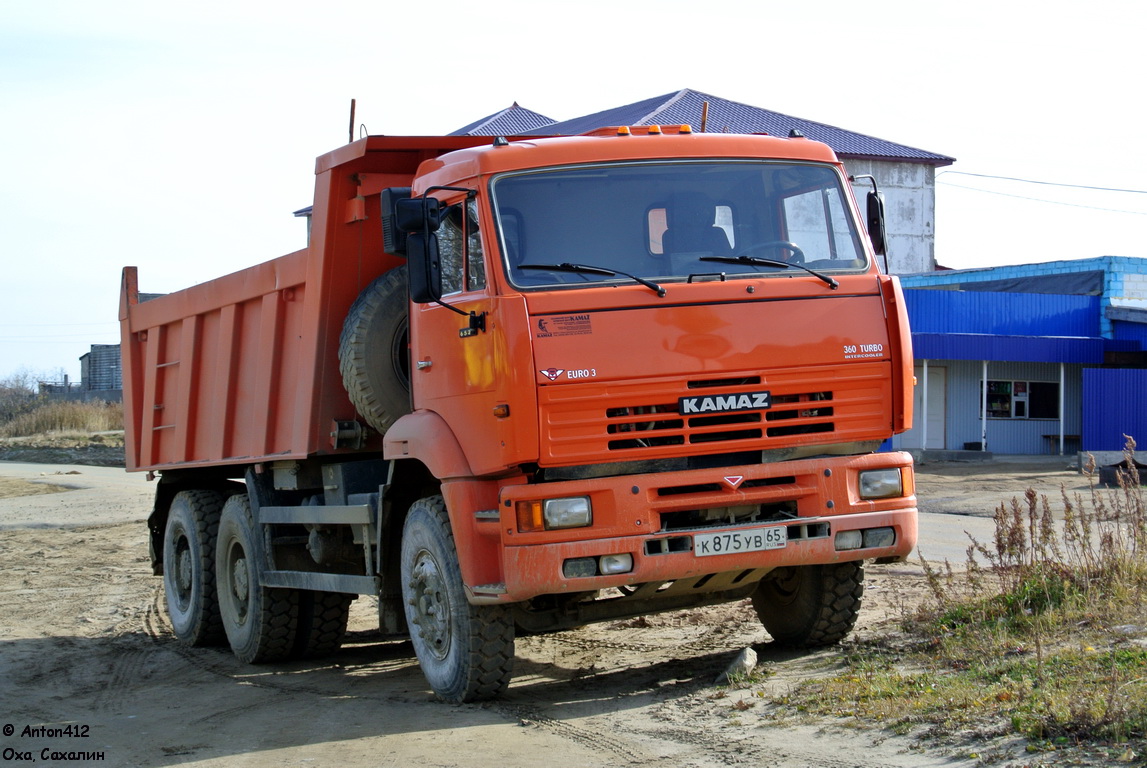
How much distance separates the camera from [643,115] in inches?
1601

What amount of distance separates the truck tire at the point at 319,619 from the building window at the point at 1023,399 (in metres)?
26.1

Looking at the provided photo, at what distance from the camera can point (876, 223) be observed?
277 inches

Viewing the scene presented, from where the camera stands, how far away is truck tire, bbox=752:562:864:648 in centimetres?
742

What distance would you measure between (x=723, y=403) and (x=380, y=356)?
2.48m

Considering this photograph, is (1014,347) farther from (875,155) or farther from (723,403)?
(723,403)

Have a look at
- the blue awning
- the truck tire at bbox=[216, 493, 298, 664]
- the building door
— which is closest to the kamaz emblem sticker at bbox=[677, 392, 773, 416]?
the truck tire at bbox=[216, 493, 298, 664]

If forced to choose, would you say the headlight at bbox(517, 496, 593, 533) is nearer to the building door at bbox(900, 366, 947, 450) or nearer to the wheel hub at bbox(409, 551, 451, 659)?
the wheel hub at bbox(409, 551, 451, 659)

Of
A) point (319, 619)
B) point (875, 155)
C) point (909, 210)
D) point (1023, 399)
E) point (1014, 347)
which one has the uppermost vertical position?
point (875, 155)

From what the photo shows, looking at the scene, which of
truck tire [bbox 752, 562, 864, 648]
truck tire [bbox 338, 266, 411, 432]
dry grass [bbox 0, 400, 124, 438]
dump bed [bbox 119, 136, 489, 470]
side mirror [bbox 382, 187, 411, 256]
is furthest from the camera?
dry grass [bbox 0, 400, 124, 438]

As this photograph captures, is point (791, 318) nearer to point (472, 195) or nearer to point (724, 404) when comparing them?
point (724, 404)

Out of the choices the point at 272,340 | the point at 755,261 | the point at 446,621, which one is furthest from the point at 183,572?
the point at 755,261

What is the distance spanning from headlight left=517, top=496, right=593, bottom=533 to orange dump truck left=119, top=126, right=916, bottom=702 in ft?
0.04

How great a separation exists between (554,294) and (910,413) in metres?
1.99

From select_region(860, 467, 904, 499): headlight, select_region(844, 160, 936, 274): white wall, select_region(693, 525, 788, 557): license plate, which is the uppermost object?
select_region(844, 160, 936, 274): white wall
